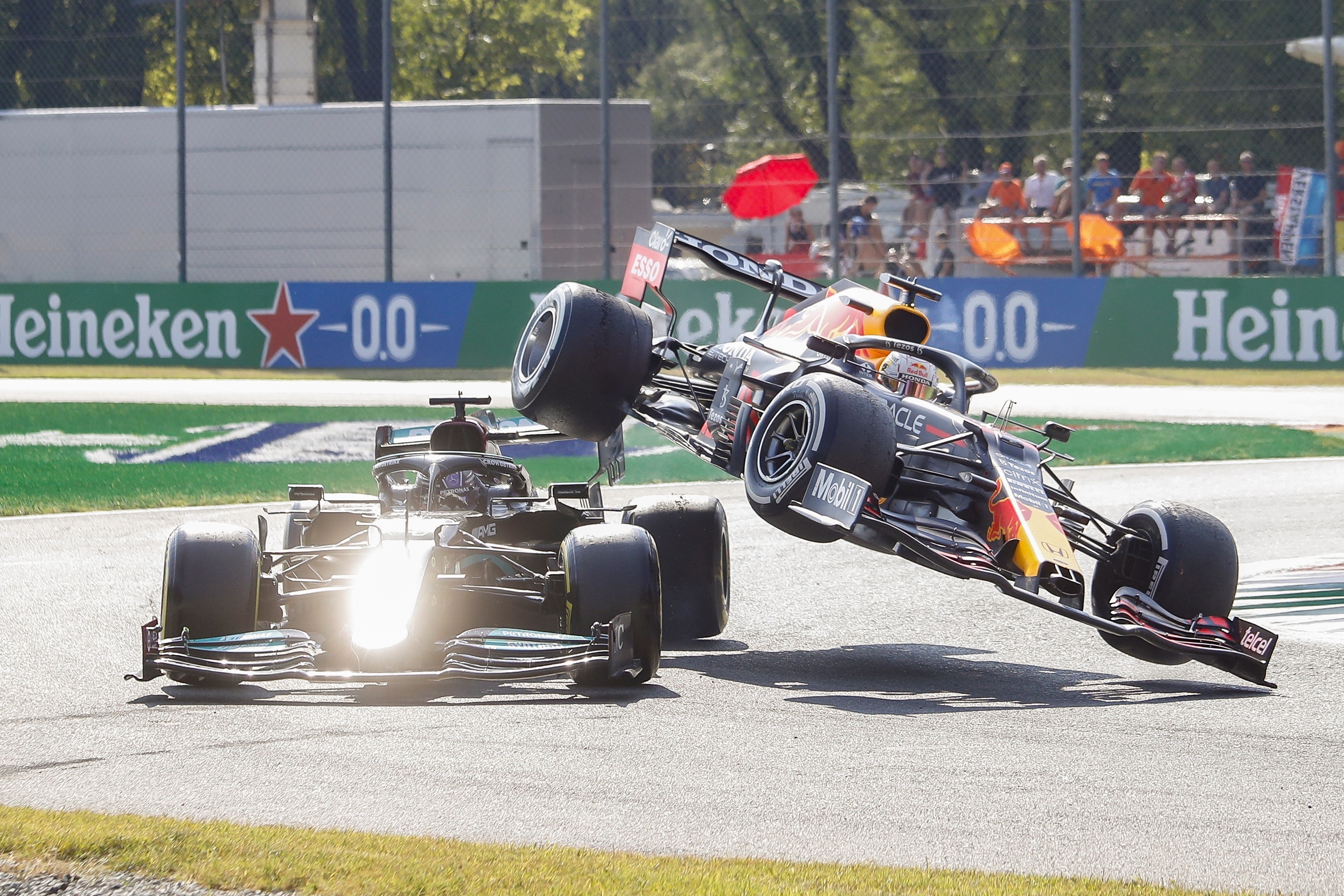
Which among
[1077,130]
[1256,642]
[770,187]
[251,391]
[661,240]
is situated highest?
[1077,130]

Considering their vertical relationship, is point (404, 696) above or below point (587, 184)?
below

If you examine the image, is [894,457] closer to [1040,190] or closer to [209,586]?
[209,586]

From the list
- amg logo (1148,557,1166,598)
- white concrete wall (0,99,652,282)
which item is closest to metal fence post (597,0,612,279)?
white concrete wall (0,99,652,282)

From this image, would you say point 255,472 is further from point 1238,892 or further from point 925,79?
point 925,79

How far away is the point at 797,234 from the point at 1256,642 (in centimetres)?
1583

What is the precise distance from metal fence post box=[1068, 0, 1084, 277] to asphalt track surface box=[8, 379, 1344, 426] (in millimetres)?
1790

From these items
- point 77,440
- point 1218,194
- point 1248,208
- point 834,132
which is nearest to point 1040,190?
point 1218,194

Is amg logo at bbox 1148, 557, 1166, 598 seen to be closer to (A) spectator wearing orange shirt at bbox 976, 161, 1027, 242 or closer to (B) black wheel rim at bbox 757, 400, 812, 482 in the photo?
(B) black wheel rim at bbox 757, 400, 812, 482

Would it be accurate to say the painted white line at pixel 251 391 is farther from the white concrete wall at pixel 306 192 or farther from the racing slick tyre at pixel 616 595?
the racing slick tyre at pixel 616 595

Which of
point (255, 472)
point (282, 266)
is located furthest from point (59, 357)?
point (255, 472)

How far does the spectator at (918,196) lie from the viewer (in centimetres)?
2286

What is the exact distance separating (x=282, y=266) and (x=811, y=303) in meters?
16.8

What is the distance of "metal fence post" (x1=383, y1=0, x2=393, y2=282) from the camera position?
75.2 feet

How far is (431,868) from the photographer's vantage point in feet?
14.5
